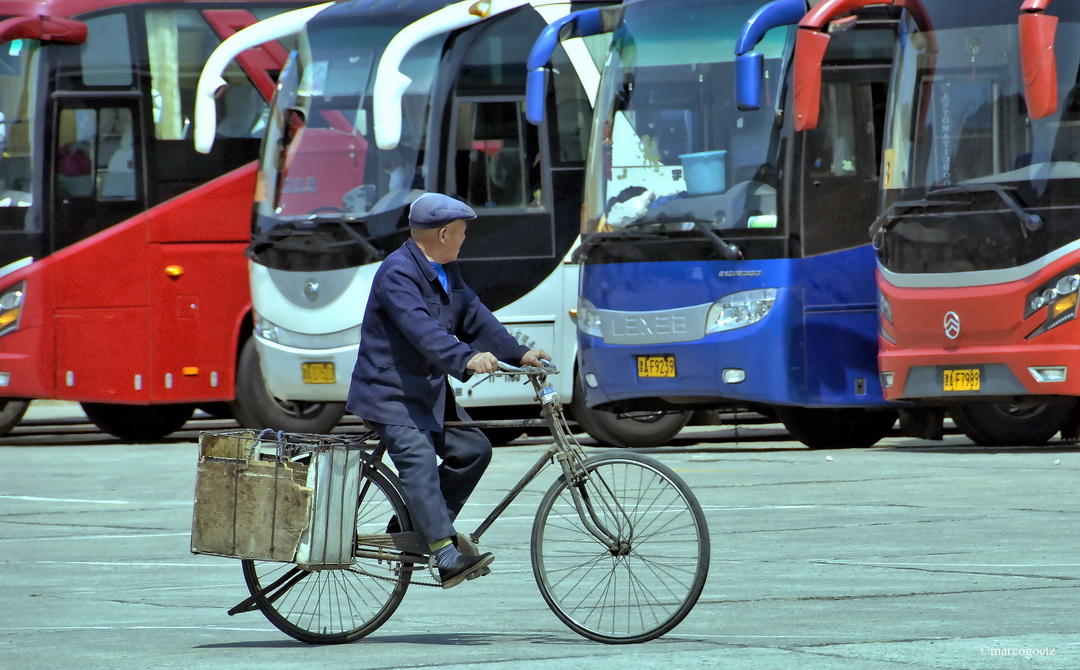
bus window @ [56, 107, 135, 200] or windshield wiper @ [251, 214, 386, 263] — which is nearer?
windshield wiper @ [251, 214, 386, 263]

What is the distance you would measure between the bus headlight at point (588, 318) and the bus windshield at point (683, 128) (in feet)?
1.90

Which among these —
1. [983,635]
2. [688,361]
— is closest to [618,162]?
[688,361]

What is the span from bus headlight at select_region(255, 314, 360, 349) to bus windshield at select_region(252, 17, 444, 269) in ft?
1.70

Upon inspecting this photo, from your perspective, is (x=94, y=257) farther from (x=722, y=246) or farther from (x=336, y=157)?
(x=722, y=246)

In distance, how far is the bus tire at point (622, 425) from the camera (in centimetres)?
1672

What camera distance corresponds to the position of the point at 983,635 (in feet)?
23.0

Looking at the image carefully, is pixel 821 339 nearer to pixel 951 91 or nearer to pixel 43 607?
pixel 951 91

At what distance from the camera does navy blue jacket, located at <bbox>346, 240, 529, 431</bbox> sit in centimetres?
715

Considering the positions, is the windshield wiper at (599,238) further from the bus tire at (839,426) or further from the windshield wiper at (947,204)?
the bus tire at (839,426)

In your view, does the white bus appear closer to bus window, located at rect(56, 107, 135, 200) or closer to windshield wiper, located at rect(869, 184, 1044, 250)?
bus window, located at rect(56, 107, 135, 200)

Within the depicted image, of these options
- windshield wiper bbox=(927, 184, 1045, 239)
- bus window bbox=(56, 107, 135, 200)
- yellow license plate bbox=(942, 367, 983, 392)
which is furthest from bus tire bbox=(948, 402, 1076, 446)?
bus window bbox=(56, 107, 135, 200)

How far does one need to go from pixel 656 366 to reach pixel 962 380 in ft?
7.72

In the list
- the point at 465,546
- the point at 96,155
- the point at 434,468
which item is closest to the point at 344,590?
the point at 465,546

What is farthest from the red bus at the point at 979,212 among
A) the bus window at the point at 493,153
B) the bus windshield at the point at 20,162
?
the bus windshield at the point at 20,162
